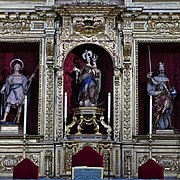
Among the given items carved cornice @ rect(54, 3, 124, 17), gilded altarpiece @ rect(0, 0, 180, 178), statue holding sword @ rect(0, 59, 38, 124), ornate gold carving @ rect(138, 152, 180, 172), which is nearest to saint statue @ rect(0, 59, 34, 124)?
statue holding sword @ rect(0, 59, 38, 124)

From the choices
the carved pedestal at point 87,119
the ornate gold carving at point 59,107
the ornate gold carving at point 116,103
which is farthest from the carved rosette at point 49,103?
the ornate gold carving at point 116,103

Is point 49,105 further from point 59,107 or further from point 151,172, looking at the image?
point 151,172

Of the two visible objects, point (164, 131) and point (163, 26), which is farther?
point (163, 26)

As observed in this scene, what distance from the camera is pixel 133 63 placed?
16672mm

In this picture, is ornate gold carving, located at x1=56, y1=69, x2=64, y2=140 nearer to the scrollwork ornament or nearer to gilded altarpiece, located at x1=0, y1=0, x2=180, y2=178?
gilded altarpiece, located at x1=0, y1=0, x2=180, y2=178

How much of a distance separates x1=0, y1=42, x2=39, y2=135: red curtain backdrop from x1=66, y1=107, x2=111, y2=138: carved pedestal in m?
1.25

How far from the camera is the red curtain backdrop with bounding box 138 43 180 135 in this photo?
672 inches

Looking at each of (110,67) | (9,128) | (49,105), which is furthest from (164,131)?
(9,128)

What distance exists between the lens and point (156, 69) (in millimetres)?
17406

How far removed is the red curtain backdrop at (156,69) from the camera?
17078mm

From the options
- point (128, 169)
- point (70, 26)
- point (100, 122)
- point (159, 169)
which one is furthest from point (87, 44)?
point (159, 169)

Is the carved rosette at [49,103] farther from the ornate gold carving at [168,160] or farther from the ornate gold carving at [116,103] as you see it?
the ornate gold carving at [168,160]

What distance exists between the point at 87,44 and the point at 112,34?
2.16 ft

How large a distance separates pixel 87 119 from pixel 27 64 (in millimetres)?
2363
